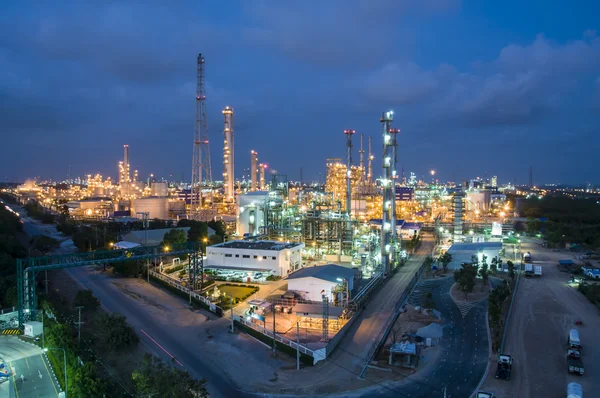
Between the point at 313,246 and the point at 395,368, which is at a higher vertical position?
the point at 313,246

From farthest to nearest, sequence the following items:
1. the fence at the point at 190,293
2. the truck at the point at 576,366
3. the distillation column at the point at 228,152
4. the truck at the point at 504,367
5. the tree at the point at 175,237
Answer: the distillation column at the point at 228,152 → the tree at the point at 175,237 → the fence at the point at 190,293 → the truck at the point at 576,366 → the truck at the point at 504,367

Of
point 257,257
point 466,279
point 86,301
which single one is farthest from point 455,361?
point 86,301

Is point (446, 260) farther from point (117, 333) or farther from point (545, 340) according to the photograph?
point (117, 333)

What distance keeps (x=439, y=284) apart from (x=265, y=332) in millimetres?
13884

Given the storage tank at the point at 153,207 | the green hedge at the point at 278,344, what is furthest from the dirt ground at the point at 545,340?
the storage tank at the point at 153,207

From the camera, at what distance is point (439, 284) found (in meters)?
27.5

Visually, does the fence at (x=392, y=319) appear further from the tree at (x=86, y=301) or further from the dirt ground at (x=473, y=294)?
the tree at (x=86, y=301)

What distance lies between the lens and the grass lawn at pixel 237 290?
2523 cm

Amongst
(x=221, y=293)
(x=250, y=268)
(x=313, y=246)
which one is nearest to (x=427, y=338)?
(x=221, y=293)

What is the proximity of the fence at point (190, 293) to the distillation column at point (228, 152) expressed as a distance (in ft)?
118

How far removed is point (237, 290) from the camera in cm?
2644

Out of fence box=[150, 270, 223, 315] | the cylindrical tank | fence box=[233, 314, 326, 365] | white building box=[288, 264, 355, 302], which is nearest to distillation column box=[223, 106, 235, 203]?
fence box=[150, 270, 223, 315]

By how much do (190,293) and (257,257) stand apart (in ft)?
23.9

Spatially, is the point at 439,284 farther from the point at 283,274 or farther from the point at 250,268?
the point at 250,268
